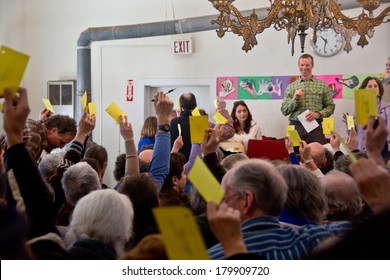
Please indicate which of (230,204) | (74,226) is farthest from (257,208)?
(74,226)

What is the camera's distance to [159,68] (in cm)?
890

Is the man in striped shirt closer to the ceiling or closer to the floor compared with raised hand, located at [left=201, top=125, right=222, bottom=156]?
closer to the floor

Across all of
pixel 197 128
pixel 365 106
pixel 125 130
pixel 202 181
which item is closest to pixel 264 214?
pixel 202 181

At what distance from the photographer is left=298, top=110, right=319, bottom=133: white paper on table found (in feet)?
21.4

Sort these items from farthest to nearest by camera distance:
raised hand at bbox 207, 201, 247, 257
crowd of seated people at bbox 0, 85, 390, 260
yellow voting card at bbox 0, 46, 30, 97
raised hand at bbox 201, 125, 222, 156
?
raised hand at bbox 201, 125, 222, 156
yellow voting card at bbox 0, 46, 30, 97
raised hand at bbox 207, 201, 247, 257
crowd of seated people at bbox 0, 85, 390, 260

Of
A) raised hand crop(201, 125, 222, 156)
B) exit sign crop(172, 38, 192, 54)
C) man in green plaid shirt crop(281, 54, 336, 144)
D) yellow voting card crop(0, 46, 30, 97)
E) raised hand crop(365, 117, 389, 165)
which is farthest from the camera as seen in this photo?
exit sign crop(172, 38, 192, 54)

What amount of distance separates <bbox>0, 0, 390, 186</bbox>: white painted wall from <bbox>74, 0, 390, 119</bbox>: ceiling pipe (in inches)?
13.9

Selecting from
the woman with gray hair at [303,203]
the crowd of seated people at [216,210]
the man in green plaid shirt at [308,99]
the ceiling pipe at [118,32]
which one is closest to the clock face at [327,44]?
the man in green plaid shirt at [308,99]

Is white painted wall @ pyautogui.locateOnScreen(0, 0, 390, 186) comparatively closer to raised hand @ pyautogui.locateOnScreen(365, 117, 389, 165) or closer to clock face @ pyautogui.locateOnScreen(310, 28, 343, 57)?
clock face @ pyautogui.locateOnScreen(310, 28, 343, 57)

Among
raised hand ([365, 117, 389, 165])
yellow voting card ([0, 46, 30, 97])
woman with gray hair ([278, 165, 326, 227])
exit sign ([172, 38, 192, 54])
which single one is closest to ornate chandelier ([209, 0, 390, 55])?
woman with gray hair ([278, 165, 326, 227])

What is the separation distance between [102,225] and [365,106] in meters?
1.15

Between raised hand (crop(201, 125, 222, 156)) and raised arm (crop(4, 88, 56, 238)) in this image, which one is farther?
raised hand (crop(201, 125, 222, 156))

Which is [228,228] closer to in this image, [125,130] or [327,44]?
[125,130]

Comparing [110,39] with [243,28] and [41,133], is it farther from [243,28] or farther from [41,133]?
[41,133]
